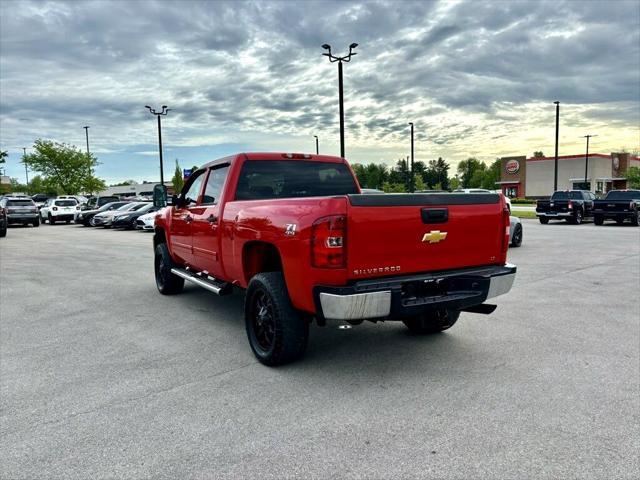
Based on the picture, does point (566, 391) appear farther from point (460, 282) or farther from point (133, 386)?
point (133, 386)

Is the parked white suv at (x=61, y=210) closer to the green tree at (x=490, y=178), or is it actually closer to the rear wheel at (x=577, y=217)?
A: the rear wheel at (x=577, y=217)

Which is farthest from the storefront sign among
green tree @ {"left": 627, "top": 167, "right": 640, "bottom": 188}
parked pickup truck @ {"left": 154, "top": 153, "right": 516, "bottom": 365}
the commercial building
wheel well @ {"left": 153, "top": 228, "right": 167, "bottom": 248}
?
parked pickup truck @ {"left": 154, "top": 153, "right": 516, "bottom": 365}

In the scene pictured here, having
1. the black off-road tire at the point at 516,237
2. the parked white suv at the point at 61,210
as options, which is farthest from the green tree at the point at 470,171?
the black off-road tire at the point at 516,237

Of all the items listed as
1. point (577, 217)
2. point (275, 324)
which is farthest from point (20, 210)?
point (577, 217)

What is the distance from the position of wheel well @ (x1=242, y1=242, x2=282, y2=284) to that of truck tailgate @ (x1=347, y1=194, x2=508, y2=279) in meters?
1.15

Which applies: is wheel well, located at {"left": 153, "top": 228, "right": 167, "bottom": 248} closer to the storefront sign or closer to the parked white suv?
the parked white suv

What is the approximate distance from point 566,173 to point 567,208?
159 feet

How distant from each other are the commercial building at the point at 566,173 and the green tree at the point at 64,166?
2097 inches

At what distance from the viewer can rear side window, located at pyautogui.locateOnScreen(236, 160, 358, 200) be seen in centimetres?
566

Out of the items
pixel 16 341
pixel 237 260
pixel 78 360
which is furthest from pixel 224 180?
pixel 16 341

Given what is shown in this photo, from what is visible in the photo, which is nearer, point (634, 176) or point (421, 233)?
point (421, 233)

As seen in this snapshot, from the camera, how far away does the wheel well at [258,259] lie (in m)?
4.79

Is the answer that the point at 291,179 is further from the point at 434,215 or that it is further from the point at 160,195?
the point at 160,195

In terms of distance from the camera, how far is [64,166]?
5469cm
